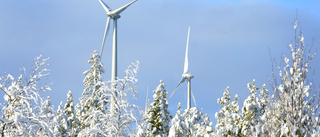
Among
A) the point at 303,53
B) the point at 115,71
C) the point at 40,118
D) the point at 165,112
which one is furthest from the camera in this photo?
the point at 115,71

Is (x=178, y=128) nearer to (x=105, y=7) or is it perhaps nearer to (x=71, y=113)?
(x=71, y=113)

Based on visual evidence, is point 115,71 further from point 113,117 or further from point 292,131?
point 292,131

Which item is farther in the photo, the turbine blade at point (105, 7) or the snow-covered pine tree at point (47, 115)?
the turbine blade at point (105, 7)

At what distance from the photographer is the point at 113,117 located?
12.9 m

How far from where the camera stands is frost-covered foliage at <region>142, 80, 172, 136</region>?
2802 cm

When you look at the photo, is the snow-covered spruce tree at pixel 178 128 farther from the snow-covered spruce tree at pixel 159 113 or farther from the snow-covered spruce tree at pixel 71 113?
the snow-covered spruce tree at pixel 71 113

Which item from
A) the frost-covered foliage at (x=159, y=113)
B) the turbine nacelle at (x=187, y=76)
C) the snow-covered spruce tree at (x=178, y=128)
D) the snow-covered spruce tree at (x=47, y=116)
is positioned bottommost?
the snow-covered spruce tree at (x=47, y=116)

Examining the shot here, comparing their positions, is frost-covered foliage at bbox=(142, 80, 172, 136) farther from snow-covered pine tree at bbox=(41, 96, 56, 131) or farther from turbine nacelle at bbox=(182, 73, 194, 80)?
turbine nacelle at bbox=(182, 73, 194, 80)

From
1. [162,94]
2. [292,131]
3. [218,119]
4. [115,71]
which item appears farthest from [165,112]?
[292,131]

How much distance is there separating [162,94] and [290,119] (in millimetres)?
17313

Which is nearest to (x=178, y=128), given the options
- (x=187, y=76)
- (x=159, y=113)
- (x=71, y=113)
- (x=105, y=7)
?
(x=159, y=113)

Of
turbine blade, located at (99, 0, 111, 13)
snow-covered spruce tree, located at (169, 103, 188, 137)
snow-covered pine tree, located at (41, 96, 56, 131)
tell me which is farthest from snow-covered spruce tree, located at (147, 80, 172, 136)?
turbine blade, located at (99, 0, 111, 13)

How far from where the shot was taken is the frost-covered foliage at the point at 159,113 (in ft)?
91.9

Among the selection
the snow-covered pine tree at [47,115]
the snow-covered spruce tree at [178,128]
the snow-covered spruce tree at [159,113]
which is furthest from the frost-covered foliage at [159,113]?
the snow-covered pine tree at [47,115]
